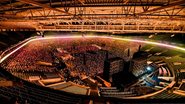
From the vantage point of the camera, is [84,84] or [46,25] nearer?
[84,84]

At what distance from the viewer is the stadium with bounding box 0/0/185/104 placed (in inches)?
541

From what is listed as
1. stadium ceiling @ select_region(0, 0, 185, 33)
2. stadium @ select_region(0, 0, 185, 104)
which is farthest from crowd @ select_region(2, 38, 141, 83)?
stadium ceiling @ select_region(0, 0, 185, 33)

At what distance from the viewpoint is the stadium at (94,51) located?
13750mm

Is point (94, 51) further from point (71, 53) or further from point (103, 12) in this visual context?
point (103, 12)

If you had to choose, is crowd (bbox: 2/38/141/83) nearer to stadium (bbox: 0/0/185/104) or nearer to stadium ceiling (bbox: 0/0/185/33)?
stadium (bbox: 0/0/185/104)

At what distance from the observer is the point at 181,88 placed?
1540 centimetres

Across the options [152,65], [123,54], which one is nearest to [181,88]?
[152,65]

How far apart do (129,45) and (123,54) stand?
2.17 metres

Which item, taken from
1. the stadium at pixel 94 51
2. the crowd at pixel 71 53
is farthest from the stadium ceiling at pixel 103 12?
the crowd at pixel 71 53

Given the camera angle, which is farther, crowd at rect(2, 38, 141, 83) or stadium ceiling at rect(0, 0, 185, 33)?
crowd at rect(2, 38, 141, 83)

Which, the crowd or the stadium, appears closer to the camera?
the stadium

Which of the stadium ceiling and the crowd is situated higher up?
the stadium ceiling

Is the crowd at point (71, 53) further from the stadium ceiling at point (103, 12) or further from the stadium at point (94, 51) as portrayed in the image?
the stadium ceiling at point (103, 12)

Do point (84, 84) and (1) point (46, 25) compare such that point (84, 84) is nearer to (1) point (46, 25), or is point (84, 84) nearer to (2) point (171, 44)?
(1) point (46, 25)
